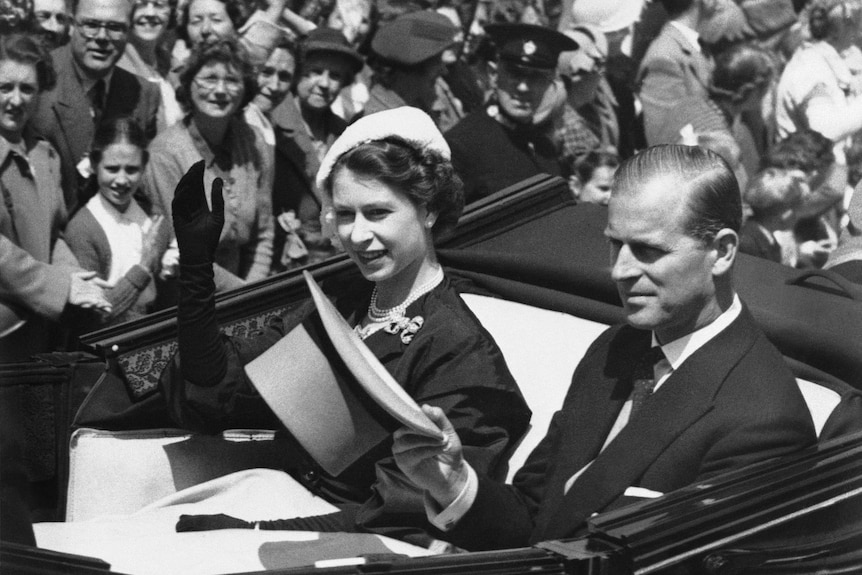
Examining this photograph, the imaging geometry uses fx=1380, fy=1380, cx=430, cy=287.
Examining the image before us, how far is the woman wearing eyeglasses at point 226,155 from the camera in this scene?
3.98 m

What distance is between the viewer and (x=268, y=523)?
8.61 ft

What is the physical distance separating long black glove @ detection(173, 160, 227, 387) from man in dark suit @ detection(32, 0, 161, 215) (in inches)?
49.8

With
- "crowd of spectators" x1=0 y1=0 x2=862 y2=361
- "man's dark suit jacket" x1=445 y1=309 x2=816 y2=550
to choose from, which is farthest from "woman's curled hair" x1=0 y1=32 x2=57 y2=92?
"man's dark suit jacket" x1=445 y1=309 x2=816 y2=550

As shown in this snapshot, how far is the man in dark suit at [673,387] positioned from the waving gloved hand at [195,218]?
28.7 inches

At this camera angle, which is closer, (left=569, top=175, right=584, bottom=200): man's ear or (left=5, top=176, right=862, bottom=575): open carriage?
(left=5, top=176, right=862, bottom=575): open carriage

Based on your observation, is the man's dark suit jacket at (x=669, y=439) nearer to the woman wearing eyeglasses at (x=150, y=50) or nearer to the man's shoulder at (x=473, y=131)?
the man's shoulder at (x=473, y=131)

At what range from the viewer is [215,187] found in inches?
103

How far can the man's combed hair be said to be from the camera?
7.30 ft

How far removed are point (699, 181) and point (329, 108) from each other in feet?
8.56

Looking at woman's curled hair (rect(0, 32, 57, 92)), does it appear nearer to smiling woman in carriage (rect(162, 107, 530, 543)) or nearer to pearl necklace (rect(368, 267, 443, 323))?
smiling woman in carriage (rect(162, 107, 530, 543))

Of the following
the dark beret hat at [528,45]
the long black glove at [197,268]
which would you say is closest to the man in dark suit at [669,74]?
the dark beret hat at [528,45]

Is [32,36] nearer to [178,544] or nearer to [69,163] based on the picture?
[69,163]

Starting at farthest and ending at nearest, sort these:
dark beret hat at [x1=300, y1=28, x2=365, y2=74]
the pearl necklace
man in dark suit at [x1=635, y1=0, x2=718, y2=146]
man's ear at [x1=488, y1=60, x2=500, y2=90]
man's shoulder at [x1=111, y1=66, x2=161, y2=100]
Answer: man in dark suit at [x1=635, y1=0, x2=718, y2=146] → man's ear at [x1=488, y1=60, x2=500, y2=90] → dark beret hat at [x1=300, y1=28, x2=365, y2=74] → man's shoulder at [x1=111, y1=66, x2=161, y2=100] → the pearl necklace

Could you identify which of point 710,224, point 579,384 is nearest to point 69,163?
point 579,384
